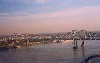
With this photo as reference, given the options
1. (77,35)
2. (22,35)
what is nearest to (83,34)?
(77,35)

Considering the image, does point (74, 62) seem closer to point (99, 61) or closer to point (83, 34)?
point (99, 61)

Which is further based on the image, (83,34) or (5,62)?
(83,34)

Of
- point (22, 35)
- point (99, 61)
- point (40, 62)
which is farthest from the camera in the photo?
point (22, 35)

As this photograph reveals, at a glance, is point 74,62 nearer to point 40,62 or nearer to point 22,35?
point 40,62

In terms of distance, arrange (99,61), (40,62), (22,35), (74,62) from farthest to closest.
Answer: (22,35), (40,62), (74,62), (99,61)

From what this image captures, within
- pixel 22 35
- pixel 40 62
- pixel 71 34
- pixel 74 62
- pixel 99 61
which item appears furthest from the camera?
pixel 71 34

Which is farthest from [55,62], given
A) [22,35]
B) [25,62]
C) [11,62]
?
[22,35]

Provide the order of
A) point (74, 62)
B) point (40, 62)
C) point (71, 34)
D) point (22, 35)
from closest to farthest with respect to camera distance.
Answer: point (74, 62), point (40, 62), point (22, 35), point (71, 34)

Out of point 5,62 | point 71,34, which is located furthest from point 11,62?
point 71,34

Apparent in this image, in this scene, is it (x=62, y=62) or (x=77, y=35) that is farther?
(x=77, y=35)
